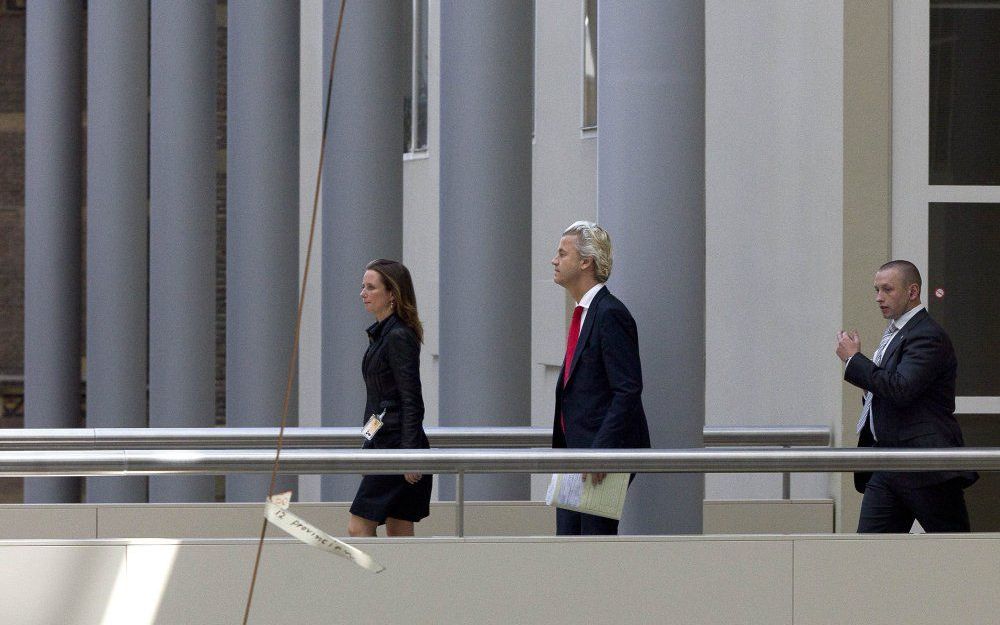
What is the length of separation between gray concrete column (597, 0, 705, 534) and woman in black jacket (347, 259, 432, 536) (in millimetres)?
952

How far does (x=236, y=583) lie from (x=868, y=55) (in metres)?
5.63

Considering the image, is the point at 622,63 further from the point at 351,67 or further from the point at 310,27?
the point at 310,27

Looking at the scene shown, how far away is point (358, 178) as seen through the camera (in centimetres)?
1079

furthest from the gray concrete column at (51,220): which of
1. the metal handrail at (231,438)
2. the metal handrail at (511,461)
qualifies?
the metal handrail at (511,461)

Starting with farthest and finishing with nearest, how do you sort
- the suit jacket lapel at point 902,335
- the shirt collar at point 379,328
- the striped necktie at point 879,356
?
1. the shirt collar at point 379,328
2. the striped necktie at point 879,356
3. the suit jacket lapel at point 902,335

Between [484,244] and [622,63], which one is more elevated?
[622,63]

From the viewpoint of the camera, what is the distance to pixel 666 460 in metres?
5.20

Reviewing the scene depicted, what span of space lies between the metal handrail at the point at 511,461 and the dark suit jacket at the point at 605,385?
24cm

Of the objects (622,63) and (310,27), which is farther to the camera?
(310,27)

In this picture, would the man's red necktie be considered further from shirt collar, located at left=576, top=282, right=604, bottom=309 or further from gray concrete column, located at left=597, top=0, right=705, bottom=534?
gray concrete column, located at left=597, top=0, right=705, bottom=534

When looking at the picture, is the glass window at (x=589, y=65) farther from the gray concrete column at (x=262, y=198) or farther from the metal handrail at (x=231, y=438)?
the metal handrail at (x=231, y=438)

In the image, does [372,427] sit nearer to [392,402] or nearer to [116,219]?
[392,402]

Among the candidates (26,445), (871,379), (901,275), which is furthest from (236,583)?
(901,275)

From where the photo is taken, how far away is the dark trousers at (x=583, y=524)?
559 cm
